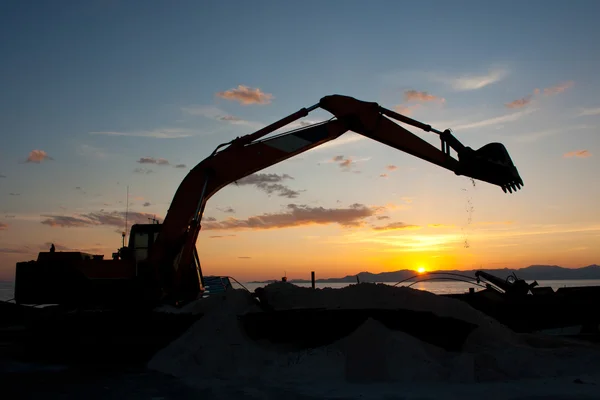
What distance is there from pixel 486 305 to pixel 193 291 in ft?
24.6

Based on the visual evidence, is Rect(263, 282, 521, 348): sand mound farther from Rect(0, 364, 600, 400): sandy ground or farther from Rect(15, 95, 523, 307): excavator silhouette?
Rect(15, 95, 523, 307): excavator silhouette

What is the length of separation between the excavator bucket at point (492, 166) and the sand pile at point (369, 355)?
3.12m

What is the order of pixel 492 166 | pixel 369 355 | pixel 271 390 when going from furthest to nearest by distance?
pixel 492 166 < pixel 369 355 < pixel 271 390

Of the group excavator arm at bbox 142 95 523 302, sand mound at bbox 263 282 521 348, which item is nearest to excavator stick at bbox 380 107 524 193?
excavator arm at bbox 142 95 523 302

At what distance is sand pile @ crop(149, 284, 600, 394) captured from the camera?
29.4 ft

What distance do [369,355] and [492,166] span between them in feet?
18.5

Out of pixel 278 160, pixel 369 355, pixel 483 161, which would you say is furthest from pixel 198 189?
pixel 483 161

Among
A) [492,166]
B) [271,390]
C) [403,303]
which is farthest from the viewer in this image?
[492,166]

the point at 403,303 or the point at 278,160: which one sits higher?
the point at 278,160

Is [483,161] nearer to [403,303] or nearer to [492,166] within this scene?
[492,166]

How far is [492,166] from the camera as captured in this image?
41.1 ft

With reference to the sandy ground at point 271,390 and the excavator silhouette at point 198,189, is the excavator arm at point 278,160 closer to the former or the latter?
the excavator silhouette at point 198,189

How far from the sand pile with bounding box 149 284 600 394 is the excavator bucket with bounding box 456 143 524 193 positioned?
3.12 metres

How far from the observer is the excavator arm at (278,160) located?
12.4 meters
